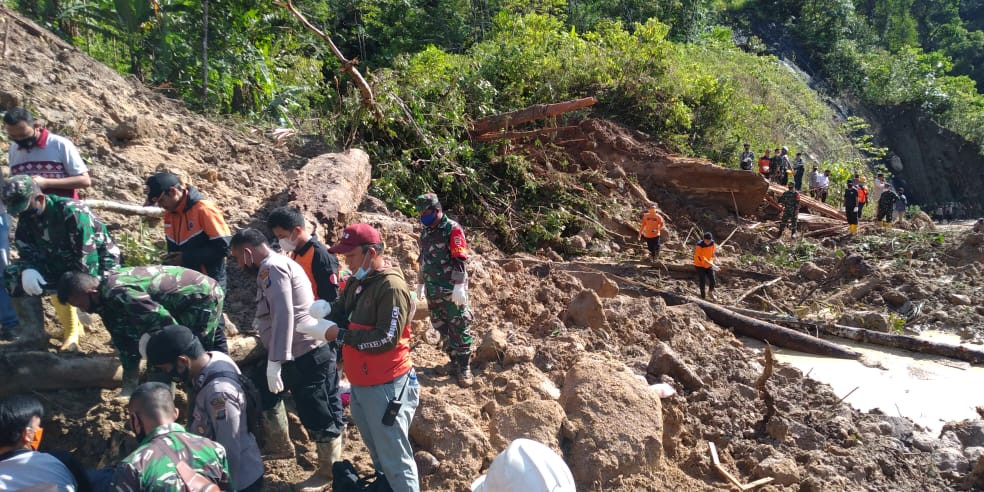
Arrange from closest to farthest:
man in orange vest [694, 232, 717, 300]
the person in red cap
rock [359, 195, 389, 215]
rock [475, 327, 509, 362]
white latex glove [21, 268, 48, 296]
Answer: the person in red cap < white latex glove [21, 268, 48, 296] < rock [475, 327, 509, 362] < rock [359, 195, 389, 215] < man in orange vest [694, 232, 717, 300]

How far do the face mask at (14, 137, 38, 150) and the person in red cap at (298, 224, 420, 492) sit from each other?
2.21 meters

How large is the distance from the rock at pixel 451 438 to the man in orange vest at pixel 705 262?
6093 millimetres

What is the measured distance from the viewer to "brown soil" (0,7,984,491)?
14.5 feet

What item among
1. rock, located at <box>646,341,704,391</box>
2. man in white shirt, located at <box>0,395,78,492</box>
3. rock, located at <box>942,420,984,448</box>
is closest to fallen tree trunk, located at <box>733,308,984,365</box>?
rock, located at <box>942,420,984,448</box>

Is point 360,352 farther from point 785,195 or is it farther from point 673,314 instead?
point 785,195

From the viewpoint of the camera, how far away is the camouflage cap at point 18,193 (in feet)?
12.6

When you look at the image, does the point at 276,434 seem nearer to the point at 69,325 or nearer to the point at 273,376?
the point at 273,376

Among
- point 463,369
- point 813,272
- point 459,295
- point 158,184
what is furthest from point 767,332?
point 158,184

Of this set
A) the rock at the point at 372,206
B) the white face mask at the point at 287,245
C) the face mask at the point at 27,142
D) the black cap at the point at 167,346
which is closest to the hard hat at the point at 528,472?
the black cap at the point at 167,346

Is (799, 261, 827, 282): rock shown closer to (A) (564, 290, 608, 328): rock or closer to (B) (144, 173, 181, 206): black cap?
(A) (564, 290, 608, 328): rock

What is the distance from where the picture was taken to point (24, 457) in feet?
8.35

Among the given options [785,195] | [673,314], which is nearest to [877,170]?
[785,195]

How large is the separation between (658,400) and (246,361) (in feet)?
9.56

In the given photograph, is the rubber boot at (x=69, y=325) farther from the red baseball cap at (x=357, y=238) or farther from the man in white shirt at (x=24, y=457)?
the red baseball cap at (x=357, y=238)
